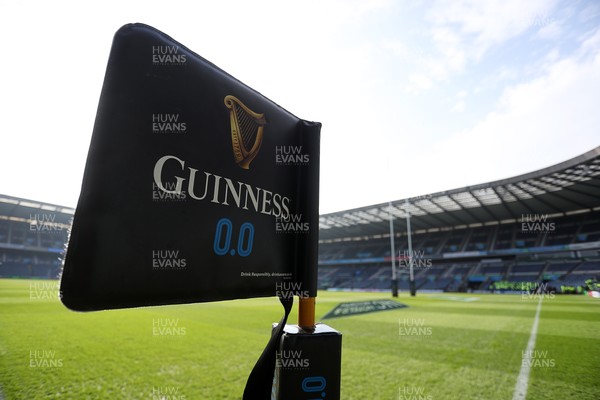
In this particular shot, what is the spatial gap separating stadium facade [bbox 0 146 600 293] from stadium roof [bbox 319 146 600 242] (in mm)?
92

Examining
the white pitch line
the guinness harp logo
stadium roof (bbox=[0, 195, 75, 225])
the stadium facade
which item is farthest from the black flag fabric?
stadium roof (bbox=[0, 195, 75, 225])

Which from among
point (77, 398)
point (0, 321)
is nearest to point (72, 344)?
point (77, 398)

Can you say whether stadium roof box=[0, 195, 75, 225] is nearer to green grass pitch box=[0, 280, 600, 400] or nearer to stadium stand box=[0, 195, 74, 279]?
stadium stand box=[0, 195, 74, 279]

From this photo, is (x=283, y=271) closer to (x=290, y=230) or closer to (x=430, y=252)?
(x=290, y=230)

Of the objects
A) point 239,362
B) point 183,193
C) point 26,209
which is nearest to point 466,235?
point 239,362

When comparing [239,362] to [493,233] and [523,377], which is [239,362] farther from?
[493,233]

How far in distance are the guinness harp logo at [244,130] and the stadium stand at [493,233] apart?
2439 centimetres

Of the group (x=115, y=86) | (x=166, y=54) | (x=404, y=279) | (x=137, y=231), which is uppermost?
(x=166, y=54)

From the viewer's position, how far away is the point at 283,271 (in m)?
1.07

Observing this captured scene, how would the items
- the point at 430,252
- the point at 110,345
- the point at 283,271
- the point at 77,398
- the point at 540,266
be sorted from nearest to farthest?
the point at 283,271
the point at 77,398
the point at 110,345
the point at 540,266
the point at 430,252

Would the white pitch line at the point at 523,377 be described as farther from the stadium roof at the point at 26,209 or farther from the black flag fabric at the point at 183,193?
the stadium roof at the point at 26,209

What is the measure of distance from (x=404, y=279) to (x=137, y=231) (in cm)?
4162

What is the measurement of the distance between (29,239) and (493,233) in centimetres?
6155

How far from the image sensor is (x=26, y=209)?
3609cm
